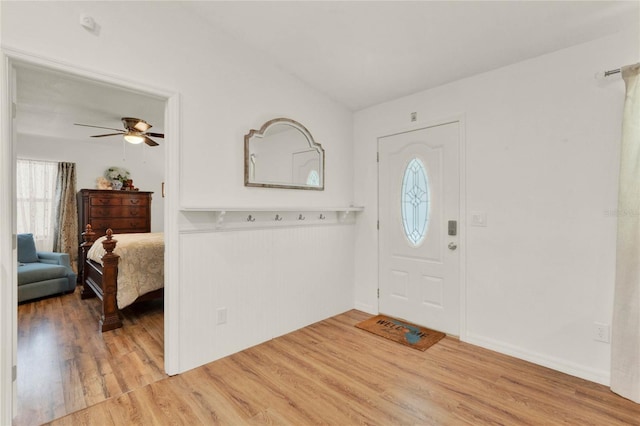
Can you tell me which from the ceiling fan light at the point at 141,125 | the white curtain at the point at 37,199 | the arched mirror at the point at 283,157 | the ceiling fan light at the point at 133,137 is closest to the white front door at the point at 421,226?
the arched mirror at the point at 283,157

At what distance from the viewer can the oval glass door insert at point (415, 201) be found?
3105 millimetres

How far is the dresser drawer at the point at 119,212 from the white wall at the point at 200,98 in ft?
12.8

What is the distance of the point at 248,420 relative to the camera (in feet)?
5.90

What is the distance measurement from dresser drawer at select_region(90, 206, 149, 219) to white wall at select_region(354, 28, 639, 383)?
17.2 ft

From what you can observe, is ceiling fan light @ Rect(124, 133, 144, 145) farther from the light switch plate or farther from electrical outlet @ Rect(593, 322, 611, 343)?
electrical outlet @ Rect(593, 322, 611, 343)

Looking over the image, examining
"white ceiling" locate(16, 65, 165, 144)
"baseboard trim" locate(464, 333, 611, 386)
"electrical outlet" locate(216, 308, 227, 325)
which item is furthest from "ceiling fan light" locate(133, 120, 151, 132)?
"baseboard trim" locate(464, 333, 611, 386)

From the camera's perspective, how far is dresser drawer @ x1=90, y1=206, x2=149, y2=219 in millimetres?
5180

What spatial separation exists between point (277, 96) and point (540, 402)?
3039mm

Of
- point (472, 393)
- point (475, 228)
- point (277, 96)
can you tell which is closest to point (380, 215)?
point (475, 228)

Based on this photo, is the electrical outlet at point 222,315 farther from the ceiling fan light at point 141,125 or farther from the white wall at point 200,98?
the ceiling fan light at point 141,125

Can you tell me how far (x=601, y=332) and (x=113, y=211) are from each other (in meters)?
6.39

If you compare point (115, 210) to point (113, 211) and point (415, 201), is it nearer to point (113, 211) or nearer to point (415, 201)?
point (113, 211)

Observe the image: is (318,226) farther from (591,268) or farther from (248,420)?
(591,268)

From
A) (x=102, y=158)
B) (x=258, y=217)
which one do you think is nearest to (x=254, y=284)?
(x=258, y=217)
